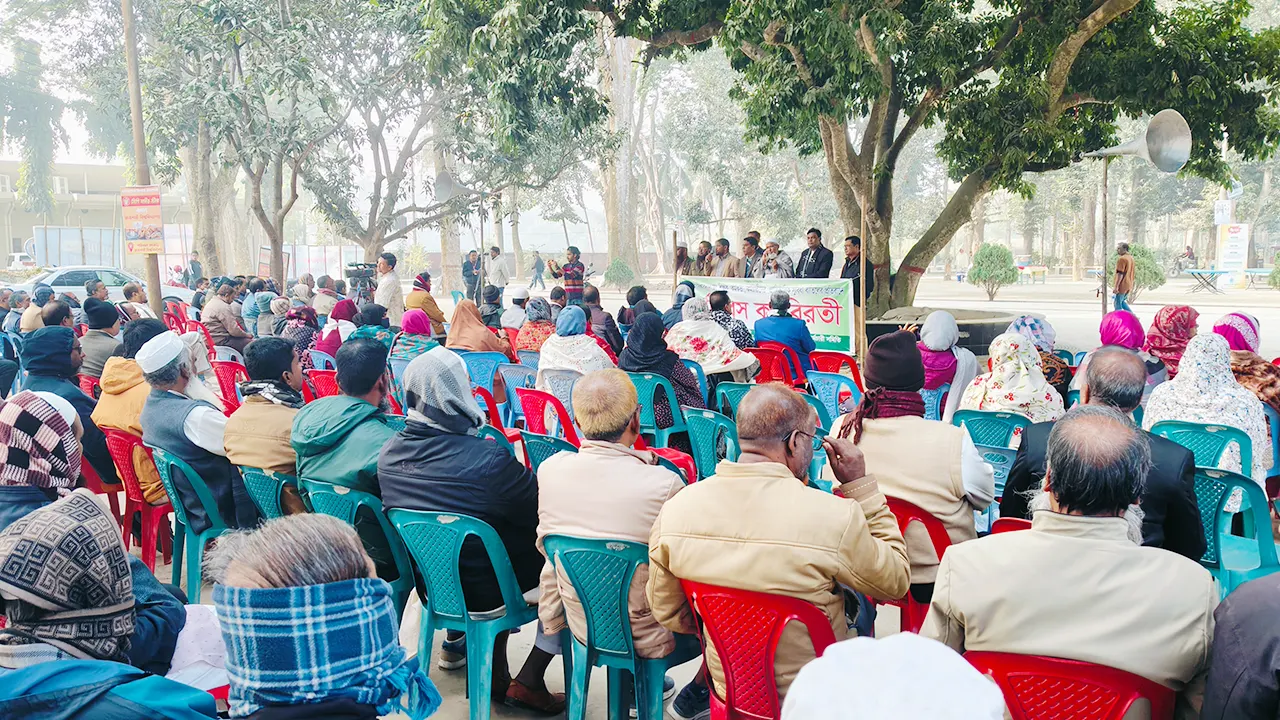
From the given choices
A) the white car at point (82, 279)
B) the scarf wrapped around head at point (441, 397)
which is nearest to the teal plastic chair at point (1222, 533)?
the scarf wrapped around head at point (441, 397)

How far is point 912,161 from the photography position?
42875 millimetres

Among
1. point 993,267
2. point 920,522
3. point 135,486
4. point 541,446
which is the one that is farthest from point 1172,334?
point 993,267

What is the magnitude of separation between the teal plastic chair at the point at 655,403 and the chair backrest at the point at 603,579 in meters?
2.75

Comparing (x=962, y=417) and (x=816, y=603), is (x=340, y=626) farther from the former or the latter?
(x=962, y=417)

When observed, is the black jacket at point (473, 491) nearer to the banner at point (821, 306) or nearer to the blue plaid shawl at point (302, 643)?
the blue plaid shawl at point (302, 643)

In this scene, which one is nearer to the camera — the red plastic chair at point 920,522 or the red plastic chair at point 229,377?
the red plastic chair at point 920,522

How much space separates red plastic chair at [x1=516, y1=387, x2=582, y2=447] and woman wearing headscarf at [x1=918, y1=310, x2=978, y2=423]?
6.67 feet

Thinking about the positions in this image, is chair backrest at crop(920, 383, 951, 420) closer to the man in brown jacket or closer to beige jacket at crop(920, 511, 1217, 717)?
the man in brown jacket

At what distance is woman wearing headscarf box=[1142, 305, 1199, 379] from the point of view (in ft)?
16.8

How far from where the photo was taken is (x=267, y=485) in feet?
12.2

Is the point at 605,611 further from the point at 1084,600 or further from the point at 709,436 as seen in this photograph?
the point at 709,436

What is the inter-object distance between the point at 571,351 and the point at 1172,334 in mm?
3570

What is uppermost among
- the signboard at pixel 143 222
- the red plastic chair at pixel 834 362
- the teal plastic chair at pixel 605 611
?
the signboard at pixel 143 222

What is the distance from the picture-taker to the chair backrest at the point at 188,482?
3902 mm
